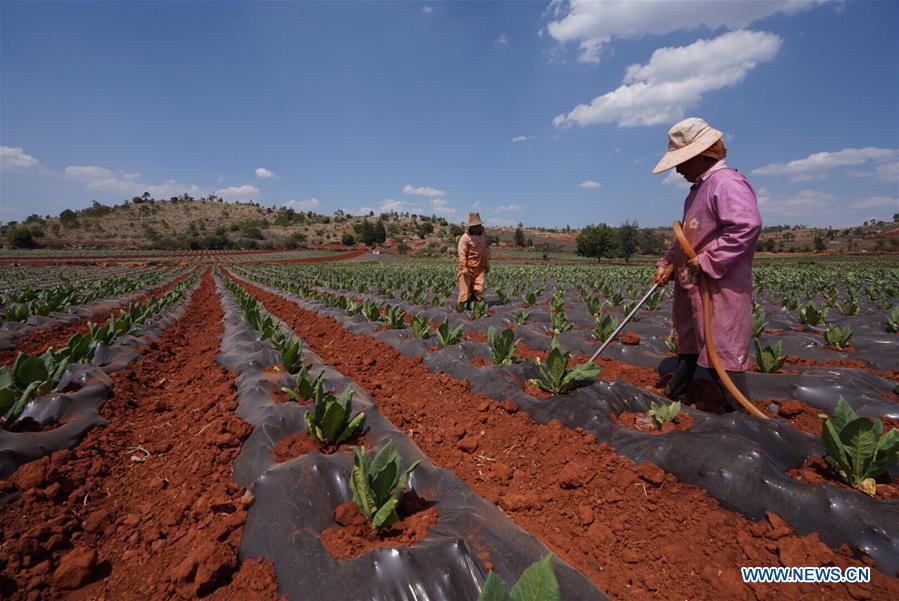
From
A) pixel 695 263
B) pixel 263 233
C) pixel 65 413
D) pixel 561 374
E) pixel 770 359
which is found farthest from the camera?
pixel 263 233

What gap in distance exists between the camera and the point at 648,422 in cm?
354

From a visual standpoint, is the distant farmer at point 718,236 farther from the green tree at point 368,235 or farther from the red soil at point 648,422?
the green tree at point 368,235

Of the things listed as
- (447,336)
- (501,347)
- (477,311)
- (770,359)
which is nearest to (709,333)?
(770,359)

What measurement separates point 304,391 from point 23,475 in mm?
1823

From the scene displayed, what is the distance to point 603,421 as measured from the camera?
136 inches

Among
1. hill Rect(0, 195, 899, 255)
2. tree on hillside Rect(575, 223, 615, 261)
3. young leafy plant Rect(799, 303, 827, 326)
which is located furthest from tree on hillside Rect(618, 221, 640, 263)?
young leafy plant Rect(799, 303, 827, 326)

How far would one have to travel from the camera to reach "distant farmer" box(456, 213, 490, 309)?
28.9 ft

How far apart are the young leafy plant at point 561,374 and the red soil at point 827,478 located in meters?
1.53

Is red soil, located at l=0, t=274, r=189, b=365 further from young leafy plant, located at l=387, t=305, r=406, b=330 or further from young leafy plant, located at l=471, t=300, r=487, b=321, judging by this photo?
young leafy plant, located at l=471, t=300, r=487, b=321

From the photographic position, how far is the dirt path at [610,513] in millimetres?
2076

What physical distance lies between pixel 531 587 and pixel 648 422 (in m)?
2.89

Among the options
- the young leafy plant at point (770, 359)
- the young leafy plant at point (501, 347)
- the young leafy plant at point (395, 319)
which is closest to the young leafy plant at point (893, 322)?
the young leafy plant at point (770, 359)

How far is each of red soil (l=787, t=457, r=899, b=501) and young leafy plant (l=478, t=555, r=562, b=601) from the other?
2.49 metres

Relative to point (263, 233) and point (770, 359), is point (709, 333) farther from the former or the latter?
point (263, 233)
